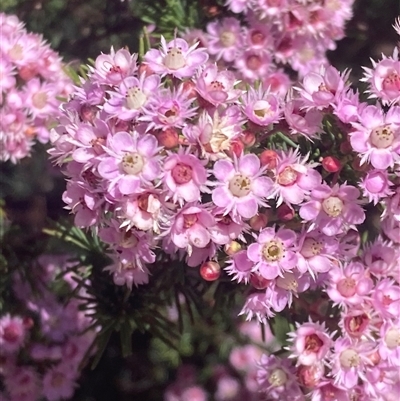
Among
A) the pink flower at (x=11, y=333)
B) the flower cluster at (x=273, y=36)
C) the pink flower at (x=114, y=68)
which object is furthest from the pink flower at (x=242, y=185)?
the pink flower at (x=11, y=333)

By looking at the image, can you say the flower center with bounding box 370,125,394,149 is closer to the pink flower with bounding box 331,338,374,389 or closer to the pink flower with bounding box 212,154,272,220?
the pink flower with bounding box 212,154,272,220

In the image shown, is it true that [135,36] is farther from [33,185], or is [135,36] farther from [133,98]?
[133,98]

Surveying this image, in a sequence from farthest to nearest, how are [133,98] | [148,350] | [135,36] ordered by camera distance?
[148,350] < [135,36] < [133,98]

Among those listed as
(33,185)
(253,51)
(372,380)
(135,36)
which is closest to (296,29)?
(253,51)

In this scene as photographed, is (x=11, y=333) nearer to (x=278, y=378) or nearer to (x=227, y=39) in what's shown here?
(x=278, y=378)

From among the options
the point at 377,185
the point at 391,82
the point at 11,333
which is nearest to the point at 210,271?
the point at 377,185

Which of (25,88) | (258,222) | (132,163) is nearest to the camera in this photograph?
(132,163)
